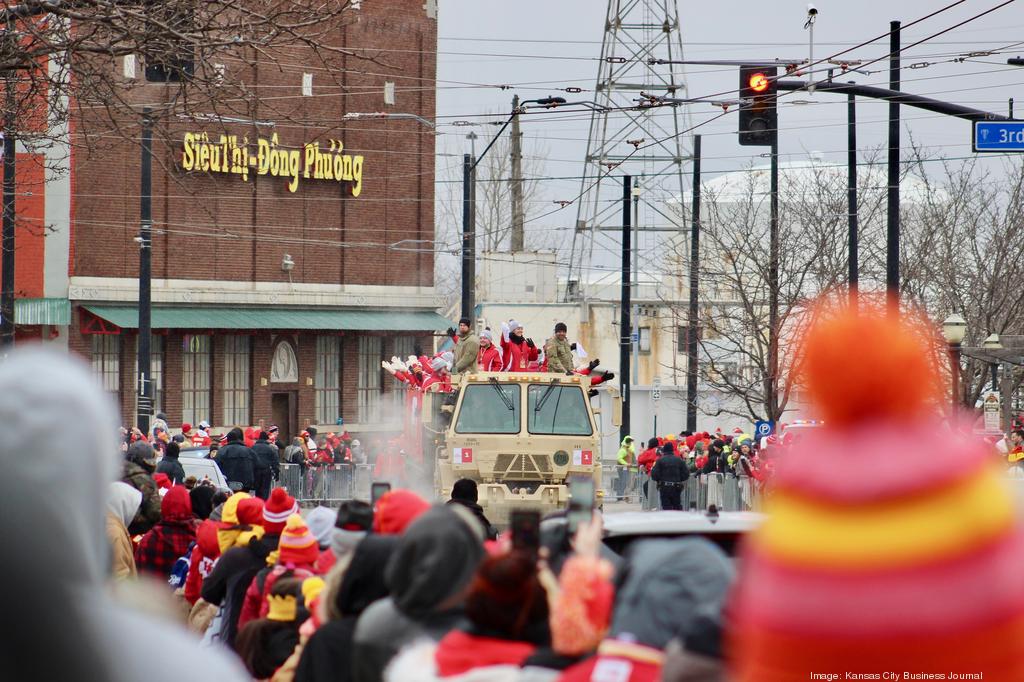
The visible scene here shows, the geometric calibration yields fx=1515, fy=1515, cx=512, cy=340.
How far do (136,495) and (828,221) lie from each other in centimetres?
2545

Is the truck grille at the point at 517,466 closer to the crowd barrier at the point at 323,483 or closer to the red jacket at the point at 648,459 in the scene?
the red jacket at the point at 648,459

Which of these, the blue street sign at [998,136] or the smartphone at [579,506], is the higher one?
the blue street sign at [998,136]

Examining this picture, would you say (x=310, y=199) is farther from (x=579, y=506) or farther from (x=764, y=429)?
(x=579, y=506)

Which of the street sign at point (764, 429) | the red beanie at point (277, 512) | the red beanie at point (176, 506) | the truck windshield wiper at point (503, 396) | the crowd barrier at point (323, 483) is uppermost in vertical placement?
the truck windshield wiper at point (503, 396)

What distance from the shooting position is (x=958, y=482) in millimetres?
2318

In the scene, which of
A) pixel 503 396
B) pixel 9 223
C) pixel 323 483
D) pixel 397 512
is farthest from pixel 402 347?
pixel 397 512

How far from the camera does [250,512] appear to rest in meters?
8.90

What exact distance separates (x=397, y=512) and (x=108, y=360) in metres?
38.8

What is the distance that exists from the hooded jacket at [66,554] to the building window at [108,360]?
40.8 metres

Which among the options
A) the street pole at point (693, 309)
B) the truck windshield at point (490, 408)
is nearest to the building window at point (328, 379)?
the street pole at point (693, 309)

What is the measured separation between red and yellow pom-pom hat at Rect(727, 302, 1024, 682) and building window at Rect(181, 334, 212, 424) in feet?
141

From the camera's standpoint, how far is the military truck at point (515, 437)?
20.9m

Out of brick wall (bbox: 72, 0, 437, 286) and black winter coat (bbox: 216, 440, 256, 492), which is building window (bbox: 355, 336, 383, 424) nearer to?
brick wall (bbox: 72, 0, 437, 286)

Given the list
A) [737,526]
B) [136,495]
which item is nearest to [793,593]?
[737,526]
